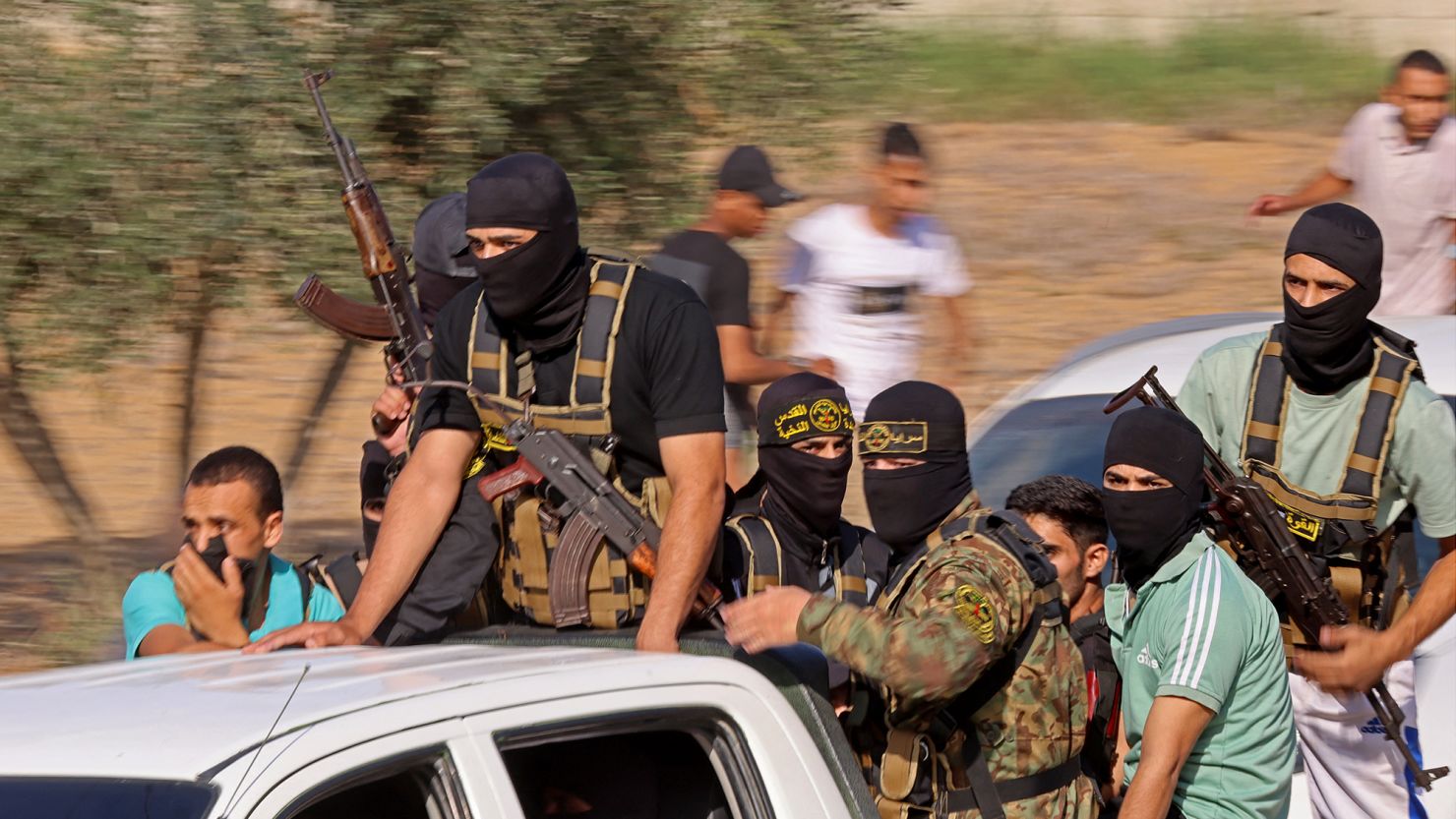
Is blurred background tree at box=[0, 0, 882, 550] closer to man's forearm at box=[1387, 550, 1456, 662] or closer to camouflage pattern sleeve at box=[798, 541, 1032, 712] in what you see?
man's forearm at box=[1387, 550, 1456, 662]

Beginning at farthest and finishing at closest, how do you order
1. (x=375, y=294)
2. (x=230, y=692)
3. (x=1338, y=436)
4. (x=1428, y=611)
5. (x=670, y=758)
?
(x=375, y=294)
(x=1338, y=436)
(x=1428, y=611)
(x=670, y=758)
(x=230, y=692)

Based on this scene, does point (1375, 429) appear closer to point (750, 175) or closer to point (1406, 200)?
point (750, 175)

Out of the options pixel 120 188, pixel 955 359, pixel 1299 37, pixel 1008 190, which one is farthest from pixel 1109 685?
pixel 1299 37

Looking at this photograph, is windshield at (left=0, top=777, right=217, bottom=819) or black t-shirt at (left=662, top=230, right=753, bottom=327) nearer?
windshield at (left=0, top=777, right=217, bottom=819)

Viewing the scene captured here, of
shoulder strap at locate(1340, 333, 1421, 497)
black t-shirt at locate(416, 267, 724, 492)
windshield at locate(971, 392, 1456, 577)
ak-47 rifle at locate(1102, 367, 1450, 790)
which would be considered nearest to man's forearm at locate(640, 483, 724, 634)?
black t-shirt at locate(416, 267, 724, 492)

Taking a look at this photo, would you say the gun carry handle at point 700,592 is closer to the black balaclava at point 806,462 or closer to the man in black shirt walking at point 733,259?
the black balaclava at point 806,462

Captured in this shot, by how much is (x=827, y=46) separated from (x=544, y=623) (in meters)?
4.44

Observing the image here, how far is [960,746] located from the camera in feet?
10.8

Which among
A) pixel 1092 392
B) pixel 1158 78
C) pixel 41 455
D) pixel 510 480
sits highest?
pixel 510 480

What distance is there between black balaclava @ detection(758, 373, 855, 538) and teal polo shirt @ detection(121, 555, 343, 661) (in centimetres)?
101

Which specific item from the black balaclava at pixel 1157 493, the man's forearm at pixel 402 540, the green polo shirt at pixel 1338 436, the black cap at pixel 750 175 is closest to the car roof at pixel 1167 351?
the green polo shirt at pixel 1338 436

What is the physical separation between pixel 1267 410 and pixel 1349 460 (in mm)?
220

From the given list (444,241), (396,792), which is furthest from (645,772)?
(444,241)

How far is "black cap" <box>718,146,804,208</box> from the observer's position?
6523mm
